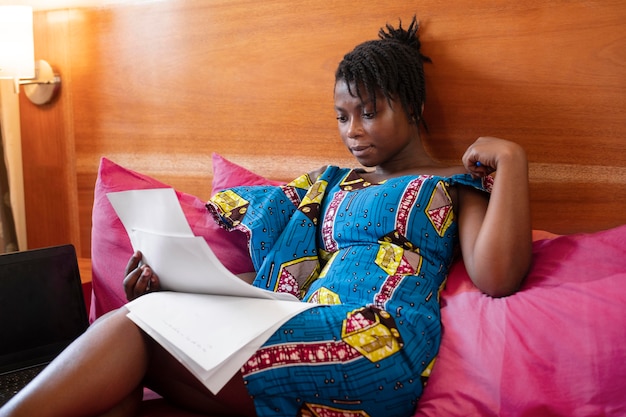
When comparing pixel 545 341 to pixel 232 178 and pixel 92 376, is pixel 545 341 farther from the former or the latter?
pixel 232 178

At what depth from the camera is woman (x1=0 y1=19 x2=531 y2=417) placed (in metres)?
1.01

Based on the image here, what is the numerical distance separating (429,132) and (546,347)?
0.66 metres

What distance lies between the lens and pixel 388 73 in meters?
1.43

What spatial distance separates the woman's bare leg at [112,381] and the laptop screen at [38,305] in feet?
1.50

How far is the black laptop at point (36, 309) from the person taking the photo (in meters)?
1.43

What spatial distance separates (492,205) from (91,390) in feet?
2.36

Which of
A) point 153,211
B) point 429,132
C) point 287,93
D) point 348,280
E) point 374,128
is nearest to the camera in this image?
point 153,211

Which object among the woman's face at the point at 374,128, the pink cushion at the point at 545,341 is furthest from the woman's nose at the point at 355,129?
the pink cushion at the point at 545,341

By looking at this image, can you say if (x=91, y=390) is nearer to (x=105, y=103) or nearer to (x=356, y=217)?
(x=356, y=217)

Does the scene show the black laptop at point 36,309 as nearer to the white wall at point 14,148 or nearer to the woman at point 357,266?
the woman at point 357,266

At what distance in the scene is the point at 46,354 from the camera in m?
1.47

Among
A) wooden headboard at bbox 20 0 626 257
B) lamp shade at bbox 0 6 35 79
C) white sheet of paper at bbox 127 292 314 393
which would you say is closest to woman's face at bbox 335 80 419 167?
wooden headboard at bbox 20 0 626 257

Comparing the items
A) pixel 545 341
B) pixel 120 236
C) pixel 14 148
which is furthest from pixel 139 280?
pixel 14 148

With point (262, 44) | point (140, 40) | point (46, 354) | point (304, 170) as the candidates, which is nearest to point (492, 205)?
point (304, 170)
